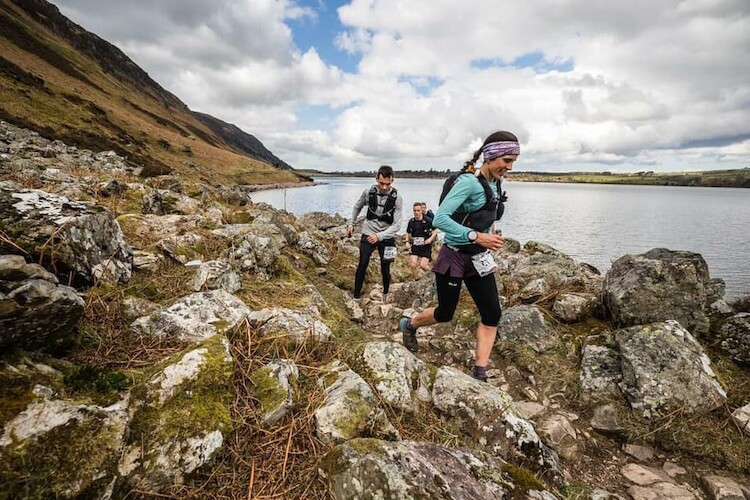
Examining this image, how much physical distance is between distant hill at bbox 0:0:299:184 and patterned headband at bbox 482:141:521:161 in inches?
1485

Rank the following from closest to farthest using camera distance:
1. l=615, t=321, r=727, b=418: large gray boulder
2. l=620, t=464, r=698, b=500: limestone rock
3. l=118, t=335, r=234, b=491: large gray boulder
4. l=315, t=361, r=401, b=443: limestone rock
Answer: l=118, t=335, r=234, b=491: large gray boulder → l=315, t=361, r=401, b=443: limestone rock → l=620, t=464, r=698, b=500: limestone rock → l=615, t=321, r=727, b=418: large gray boulder

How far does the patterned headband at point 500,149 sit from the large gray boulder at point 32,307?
4.39 metres

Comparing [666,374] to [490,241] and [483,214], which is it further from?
[483,214]

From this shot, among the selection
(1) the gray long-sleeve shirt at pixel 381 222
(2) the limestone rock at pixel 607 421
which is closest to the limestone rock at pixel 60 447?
(2) the limestone rock at pixel 607 421

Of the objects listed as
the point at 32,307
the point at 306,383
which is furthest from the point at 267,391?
the point at 32,307

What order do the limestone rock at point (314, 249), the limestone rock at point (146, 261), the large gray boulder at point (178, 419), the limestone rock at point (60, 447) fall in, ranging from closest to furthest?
the limestone rock at point (60, 447)
the large gray boulder at point (178, 419)
the limestone rock at point (146, 261)
the limestone rock at point (314, 249)

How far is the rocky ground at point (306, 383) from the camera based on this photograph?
2.31m

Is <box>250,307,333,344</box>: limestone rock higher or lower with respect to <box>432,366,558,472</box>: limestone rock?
higher

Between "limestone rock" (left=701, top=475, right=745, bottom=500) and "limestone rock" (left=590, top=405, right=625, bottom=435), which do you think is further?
"limestone rock" (left=590, top=405, right=625, bottom=435)

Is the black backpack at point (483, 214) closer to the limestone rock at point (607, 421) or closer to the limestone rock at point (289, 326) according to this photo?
the limestone rock at point (289, 326)

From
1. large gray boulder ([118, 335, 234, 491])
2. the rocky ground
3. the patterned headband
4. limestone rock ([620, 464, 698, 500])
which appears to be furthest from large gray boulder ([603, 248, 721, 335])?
large gray boulder ([118, 335, 234, 491])

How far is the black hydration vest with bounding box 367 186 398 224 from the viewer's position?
8.24 m

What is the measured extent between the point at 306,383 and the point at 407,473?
1378mm

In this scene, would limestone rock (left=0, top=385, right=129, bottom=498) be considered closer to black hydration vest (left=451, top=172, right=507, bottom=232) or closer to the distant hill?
black hydration vest (left=451, top=172, right=507, bottom=232)
